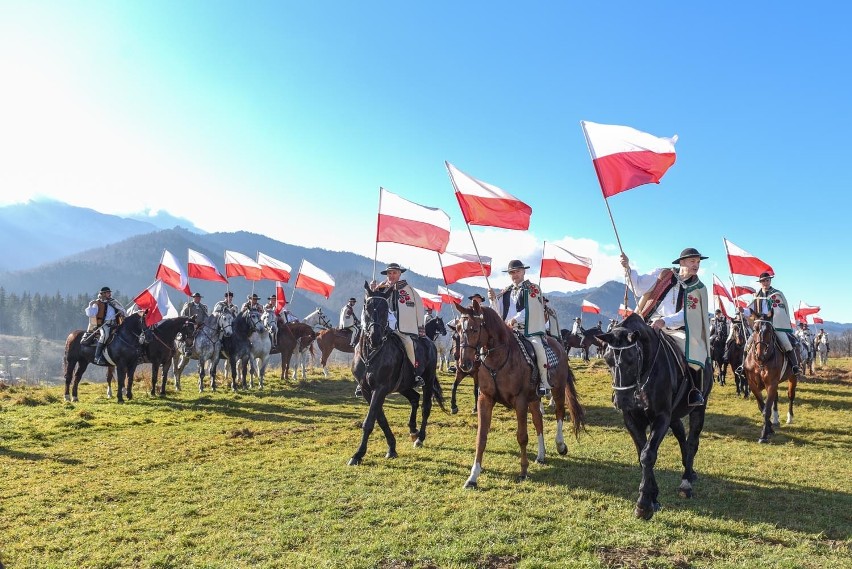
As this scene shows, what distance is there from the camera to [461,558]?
6012mm

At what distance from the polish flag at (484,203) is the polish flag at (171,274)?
1336cm

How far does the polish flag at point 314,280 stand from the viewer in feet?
82.1

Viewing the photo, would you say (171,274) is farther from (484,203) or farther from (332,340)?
(484,203)

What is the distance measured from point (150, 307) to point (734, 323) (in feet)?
77.2

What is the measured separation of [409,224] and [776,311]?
10269 millimetres

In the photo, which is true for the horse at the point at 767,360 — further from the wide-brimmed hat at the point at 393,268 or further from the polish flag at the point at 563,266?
the wide-brimmed hat at the point at 393,268

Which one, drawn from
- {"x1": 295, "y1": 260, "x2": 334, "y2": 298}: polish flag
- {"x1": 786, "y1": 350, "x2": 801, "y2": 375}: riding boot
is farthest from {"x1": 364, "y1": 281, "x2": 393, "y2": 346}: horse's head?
{"x1": 295, "y1": 260, "x2": 334, "y2": 298}: polish flag

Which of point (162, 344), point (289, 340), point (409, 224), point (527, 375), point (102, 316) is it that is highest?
point (409, 224)

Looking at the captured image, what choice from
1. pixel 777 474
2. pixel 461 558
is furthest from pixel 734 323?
pixel 461 558

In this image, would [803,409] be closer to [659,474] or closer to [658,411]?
[659,474]

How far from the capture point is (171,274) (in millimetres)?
21359

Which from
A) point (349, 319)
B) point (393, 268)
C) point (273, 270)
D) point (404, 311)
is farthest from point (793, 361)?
point (273, 270)

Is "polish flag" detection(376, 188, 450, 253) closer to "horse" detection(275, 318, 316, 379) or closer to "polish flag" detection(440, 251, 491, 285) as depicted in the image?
"polish flag" detection(440, 251, 491, 285)

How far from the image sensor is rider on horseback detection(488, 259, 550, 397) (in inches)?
414
